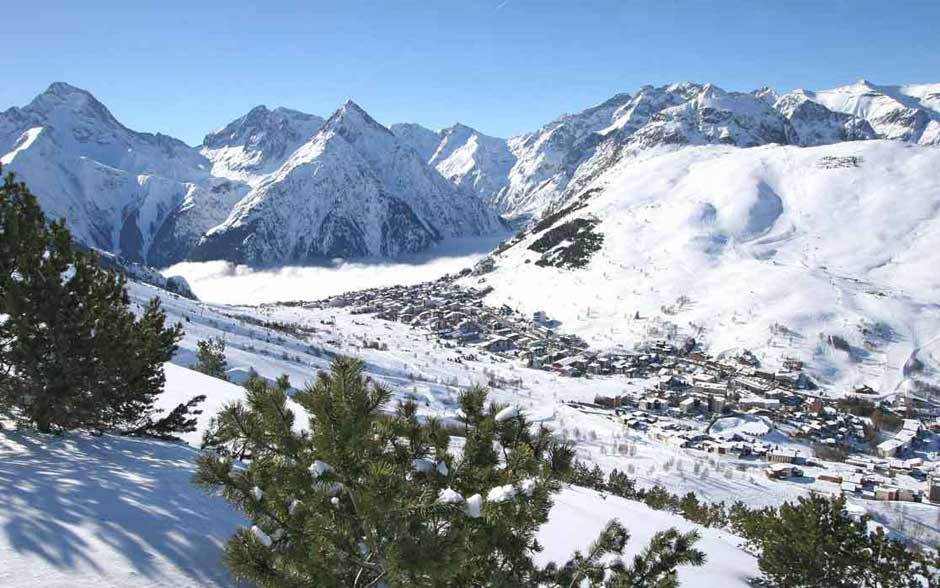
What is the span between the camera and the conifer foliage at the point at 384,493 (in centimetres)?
414

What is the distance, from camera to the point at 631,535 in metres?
10.2

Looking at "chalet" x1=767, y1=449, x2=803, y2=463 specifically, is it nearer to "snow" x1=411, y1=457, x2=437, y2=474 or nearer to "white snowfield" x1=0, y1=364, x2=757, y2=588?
"white snowfield" x1=0, y1=364, x2=757, y2=588

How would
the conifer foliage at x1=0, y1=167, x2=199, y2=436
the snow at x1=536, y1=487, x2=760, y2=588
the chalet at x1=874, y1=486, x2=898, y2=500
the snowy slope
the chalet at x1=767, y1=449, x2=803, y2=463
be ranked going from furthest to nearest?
the chalet at x1=767, y1=449, x2=803, y2=463 → the chalet at x1=874, y1=486, x2=898, y2=500 → the snowy slope → the snow at x1=536, y1=487, x2=760, y2=588 → the conifer foliage at x1=0, y1=167, x2=199, y2=436

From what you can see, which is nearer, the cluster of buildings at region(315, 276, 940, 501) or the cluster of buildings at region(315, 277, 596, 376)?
the cluster of buildings at region(315, 276, 940, 501)

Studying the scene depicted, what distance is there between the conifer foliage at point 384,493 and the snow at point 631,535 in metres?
4.77

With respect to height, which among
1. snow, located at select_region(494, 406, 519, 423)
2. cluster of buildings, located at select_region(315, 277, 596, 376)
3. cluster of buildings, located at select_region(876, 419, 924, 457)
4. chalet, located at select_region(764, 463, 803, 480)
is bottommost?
chalet, located at select_region(764, 463, 803, 480)

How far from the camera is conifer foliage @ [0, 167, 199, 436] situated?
32.4 feet

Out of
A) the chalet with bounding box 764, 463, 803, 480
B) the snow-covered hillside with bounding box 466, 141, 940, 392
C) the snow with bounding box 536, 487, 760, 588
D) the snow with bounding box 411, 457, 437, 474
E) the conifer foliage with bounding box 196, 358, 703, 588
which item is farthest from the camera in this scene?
the snow-covered hillside with bounding box 466, 141, 940, 392

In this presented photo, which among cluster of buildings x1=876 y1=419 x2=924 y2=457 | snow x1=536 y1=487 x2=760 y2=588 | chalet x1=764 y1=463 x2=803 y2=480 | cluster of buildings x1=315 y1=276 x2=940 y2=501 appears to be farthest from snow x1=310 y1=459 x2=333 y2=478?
cluster of buildings x1=876 y1=419 x2=924 y2=457

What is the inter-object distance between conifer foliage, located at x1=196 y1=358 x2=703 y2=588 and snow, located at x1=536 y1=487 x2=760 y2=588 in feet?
15.7

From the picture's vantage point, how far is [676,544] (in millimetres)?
5469

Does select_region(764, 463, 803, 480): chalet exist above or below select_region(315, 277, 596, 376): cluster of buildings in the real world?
below

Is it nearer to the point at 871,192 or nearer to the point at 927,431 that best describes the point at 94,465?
the point at 927,431

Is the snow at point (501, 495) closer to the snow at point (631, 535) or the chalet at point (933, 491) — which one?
the snow at point (631, 535)
